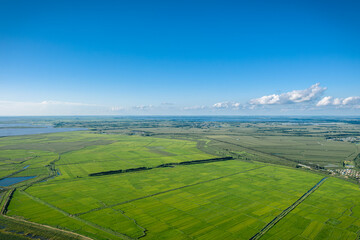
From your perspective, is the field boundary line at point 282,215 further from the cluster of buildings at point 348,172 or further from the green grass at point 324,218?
→ the cluster of buildings at point 348,172

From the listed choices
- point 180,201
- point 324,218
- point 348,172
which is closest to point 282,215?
point 324,218

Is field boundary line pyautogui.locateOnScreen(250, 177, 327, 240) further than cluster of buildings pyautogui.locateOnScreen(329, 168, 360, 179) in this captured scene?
No

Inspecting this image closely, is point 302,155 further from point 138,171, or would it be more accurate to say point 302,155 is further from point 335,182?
point 138,171

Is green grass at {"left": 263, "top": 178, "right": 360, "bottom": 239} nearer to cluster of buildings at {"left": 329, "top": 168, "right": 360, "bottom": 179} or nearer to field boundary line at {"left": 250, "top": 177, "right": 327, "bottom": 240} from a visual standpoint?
field boundary line at {"left": 250, "top": 177, "right": 327, "bottom": 240}

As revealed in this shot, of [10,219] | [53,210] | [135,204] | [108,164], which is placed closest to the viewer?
[10,219]

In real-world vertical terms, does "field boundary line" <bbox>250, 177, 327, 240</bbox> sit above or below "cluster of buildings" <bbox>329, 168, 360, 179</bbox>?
above

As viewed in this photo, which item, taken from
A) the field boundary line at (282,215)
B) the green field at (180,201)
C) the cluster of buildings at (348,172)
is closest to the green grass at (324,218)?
the green field at (180,201)

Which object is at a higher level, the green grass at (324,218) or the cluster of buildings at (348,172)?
the green grass at (324,218)

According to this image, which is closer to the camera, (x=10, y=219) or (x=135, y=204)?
(x=10, y=219)

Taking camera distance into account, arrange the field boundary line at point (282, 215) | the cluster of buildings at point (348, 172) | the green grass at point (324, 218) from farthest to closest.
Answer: the cluster of buildings at point (348, 172), the green grass at point (324, 218), the field boundary line at point (282, 215)

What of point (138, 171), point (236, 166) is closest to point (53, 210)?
point (138, 171)

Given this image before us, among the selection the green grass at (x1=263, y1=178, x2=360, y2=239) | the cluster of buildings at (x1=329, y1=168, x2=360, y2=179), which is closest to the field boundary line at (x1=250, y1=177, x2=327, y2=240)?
the green grass at (x1=263, y1=178, x2=360, y2=239)
